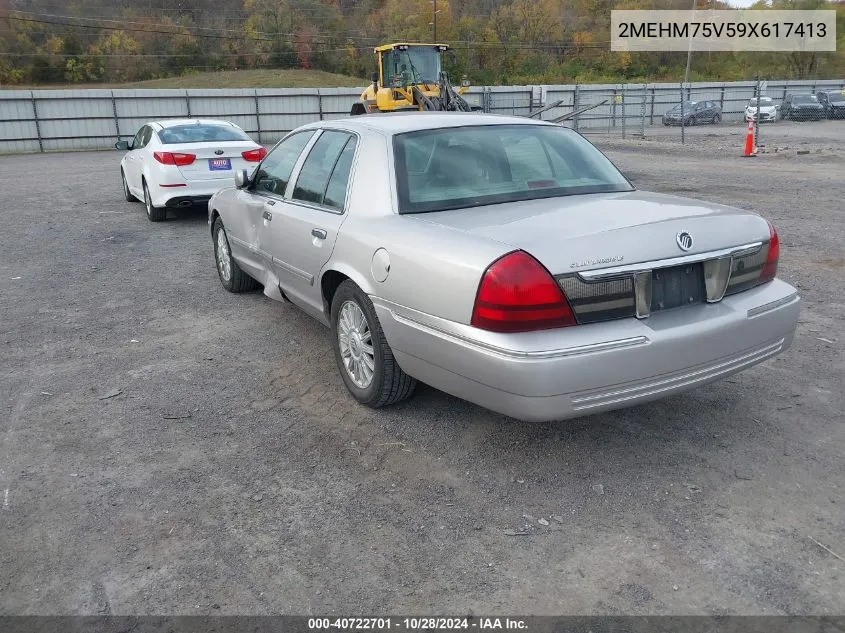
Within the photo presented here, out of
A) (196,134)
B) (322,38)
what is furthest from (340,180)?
(322,38)

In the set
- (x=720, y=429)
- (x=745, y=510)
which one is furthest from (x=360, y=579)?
(x=720, y=429)

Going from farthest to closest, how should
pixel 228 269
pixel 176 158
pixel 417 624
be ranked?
pixel 176 158 → pixel 228 269 → pixel 417 624

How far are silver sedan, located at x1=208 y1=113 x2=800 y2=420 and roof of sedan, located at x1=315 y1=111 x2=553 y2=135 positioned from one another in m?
0.02

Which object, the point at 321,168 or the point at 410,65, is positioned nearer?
the point at 321,168

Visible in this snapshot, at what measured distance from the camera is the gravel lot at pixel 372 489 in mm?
2678

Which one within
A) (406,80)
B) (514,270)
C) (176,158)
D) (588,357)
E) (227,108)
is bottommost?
(588,357)

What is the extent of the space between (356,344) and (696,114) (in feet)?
114

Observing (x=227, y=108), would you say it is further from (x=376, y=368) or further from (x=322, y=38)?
(x=322, y=38)

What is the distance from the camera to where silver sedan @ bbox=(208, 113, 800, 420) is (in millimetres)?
3090

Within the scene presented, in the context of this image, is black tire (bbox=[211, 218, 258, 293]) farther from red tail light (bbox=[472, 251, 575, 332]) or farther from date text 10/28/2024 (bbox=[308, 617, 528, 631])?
date text 10/28/2024 (bbox=[308, 617, 528, 631])

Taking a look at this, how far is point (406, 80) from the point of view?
80.5 feet

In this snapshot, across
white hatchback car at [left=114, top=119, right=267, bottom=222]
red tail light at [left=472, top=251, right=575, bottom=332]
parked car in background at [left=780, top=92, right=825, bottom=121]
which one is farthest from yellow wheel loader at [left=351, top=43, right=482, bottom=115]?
red tail light at [left=472, top=251, right=575, bottom=332]

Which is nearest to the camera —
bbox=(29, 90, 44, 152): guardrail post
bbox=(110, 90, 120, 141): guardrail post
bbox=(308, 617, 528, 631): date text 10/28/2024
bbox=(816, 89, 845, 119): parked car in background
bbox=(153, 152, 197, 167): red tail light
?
bbox=(308, 617, 528, 631): date text 10/28/2024

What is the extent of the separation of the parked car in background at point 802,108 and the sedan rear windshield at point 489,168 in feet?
120
